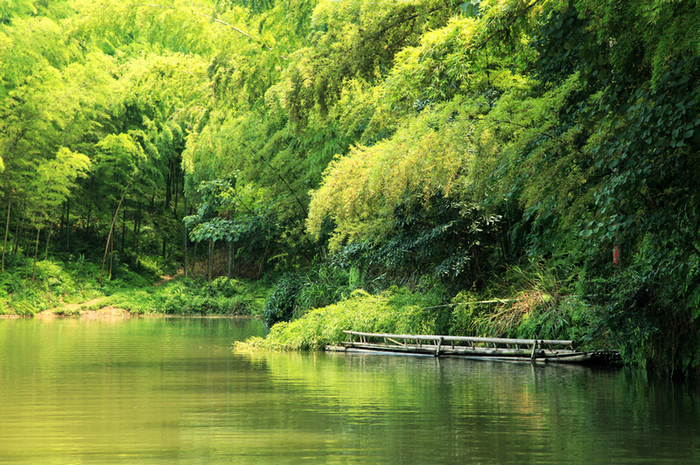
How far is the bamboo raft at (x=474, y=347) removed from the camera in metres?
12.8

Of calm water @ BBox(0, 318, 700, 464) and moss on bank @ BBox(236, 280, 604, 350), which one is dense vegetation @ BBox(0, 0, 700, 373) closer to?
moss on bank @ BBox(236, 280, 604, 350)

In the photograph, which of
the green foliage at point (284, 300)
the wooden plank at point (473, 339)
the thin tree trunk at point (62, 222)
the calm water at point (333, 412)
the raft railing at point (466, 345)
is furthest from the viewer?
the thin tree trunk at point (62, 222)

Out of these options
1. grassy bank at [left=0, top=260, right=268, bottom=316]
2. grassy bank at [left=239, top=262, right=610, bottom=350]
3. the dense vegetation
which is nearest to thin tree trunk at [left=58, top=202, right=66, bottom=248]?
grassy bank at [left=0, top=260, right=268, bottom=316]

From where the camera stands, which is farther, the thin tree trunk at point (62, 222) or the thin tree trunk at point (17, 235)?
the thin tree trunk at point (62, 222)

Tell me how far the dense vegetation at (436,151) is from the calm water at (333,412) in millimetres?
1574

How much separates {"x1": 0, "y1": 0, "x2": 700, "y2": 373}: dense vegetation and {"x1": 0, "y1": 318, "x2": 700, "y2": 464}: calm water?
1574 mm

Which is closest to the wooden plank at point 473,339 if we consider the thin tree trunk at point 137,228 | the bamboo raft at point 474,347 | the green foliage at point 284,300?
the bamboo raft at point 474,347

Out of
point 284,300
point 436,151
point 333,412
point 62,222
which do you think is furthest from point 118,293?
point 333,412

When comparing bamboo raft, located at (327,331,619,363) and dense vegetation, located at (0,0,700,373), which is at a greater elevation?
dense vegetation, located at (0,0,700,373)

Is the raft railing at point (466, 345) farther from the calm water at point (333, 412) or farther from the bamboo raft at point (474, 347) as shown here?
→ the calm water at point (333, 412)

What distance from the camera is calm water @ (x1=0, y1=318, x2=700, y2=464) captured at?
6.12 m

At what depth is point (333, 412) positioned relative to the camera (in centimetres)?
817

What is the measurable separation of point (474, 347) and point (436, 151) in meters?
4.34

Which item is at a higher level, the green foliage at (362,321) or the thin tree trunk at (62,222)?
the thin tree trunk at (62,222)
